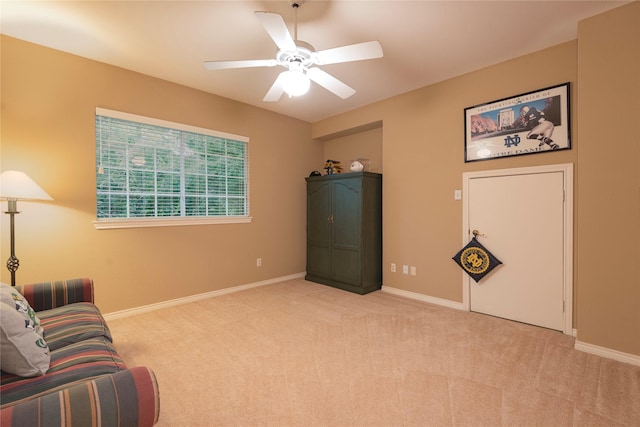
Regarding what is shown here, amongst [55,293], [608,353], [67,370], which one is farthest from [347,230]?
[67,370]

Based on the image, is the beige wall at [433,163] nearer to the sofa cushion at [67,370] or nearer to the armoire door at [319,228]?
the armoire door at [319,228]

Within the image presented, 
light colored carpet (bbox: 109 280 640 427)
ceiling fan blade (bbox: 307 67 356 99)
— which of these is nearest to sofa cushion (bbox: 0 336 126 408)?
light colored carpet (bbox: 109 280 640 427)

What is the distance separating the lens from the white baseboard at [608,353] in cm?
216

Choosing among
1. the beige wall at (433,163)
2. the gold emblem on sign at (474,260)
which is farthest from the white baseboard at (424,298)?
the gold emblem on sign at (474,260)

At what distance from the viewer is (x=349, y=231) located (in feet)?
13.6

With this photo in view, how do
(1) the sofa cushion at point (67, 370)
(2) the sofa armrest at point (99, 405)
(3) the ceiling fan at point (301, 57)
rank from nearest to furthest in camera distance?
(2) the sofa armrest at point (99, 405) < (1) the sofa cushion at point (67, 370) < (3) the ceiling fan at point (301, 57)

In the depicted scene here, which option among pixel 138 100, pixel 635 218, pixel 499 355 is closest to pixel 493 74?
pixel 635 218

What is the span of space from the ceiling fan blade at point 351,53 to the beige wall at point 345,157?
1.80m

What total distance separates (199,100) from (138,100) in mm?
706

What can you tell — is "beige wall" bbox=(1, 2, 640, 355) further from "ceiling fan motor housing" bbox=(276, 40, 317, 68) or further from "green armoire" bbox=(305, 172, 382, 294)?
"ceiling fan motor housing" bbox=(276, 40, 317, 68)

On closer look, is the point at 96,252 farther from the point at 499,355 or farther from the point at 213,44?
the point at 499,355

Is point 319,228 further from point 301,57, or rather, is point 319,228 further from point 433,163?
point 301,57

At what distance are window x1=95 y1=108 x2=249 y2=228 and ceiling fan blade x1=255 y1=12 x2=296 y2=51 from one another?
7.21 ft

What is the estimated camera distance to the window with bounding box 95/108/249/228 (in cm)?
312
